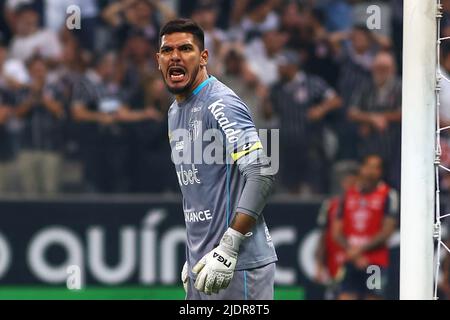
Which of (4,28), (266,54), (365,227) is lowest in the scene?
(365,227)

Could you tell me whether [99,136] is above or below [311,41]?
below

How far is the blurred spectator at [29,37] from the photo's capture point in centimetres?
1169

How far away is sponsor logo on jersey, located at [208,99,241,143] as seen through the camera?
5527mm

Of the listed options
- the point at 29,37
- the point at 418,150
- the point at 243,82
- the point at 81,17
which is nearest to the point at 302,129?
the point at 243,82

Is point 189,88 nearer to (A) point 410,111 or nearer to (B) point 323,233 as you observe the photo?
(A) point 410,111

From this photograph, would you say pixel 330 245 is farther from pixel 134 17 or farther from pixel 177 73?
pixel 177 73

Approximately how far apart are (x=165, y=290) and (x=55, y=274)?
113cm

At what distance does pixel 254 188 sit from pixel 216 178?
→ 31 cm

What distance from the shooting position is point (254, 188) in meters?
5.47

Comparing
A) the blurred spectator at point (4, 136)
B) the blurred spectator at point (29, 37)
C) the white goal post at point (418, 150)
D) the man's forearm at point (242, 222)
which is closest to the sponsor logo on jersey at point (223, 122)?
the man's forearm at point (242, 222)

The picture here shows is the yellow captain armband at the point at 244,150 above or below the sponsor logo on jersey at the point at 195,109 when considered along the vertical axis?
below

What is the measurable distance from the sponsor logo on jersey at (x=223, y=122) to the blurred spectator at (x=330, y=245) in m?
5.32

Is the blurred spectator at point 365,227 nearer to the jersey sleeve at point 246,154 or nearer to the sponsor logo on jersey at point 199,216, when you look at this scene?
the sponsor logo on jersey at point 199,216

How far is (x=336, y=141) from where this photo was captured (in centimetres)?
1089
